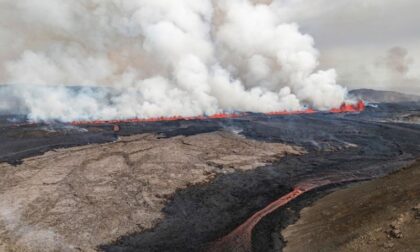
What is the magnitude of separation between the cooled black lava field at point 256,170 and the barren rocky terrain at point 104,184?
199 cm

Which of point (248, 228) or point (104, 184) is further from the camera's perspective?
point (104, 184)

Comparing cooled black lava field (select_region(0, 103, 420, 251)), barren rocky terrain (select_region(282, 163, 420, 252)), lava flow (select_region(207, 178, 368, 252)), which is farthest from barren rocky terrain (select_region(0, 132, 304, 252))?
barren rocky terrain (select_region(282, 163, 420, 252))

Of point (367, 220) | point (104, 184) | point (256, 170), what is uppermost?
point (367, 220)

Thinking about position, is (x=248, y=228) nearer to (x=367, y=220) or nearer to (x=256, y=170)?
(x=367, y=220)

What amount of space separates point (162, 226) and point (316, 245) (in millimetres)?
11973

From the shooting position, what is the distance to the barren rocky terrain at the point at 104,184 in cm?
2972

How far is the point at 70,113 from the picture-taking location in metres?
103

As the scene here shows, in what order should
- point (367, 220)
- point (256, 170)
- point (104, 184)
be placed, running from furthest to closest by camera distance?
point (256, 170) → point (104, 184) → point (367, 220)

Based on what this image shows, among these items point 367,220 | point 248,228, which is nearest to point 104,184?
point 248,228

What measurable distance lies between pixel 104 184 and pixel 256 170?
→ 1683cm

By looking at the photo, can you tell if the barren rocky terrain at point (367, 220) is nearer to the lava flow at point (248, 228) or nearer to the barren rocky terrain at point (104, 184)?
the lava flow at point (248, 228)

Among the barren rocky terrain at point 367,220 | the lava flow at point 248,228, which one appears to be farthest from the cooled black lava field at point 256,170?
the barren rocky terrain at point 367,220

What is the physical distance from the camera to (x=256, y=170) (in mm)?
47719

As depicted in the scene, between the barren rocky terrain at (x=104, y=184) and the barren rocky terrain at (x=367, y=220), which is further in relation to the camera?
the barren rocky terrain at (x=104, y=184)
